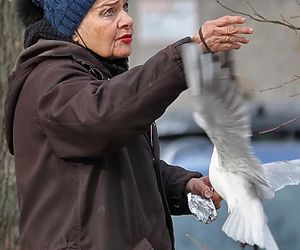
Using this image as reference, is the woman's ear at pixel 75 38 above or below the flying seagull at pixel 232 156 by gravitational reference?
above

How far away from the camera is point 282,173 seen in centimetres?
333

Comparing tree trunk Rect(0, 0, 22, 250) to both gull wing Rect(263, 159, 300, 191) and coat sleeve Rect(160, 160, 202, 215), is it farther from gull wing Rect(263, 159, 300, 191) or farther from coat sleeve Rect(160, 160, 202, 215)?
gull wing Rect(263, 159, 300, 191)

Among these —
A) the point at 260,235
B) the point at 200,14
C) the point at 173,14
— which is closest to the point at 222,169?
the point at 260,235

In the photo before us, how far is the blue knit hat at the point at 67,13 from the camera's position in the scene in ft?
10.1

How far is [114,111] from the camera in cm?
270

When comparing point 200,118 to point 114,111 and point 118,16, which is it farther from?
point 118,16

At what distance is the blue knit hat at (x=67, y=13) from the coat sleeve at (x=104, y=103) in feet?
0.81

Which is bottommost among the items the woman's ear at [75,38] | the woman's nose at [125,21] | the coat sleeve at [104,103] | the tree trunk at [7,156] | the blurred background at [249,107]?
the blurred background at [249,107]

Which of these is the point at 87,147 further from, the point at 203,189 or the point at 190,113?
the point at 190,113

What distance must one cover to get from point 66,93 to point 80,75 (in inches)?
4.0

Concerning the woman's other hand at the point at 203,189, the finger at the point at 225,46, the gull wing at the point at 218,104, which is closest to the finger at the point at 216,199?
the woman's other hand at the point at 203,189

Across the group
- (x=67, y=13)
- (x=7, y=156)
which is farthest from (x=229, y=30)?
(x=7, y=156)

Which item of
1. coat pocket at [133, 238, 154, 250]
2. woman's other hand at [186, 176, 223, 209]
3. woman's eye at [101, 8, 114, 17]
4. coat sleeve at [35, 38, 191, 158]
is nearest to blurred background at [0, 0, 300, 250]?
coat sleeve at [35, 38, 191, 158]

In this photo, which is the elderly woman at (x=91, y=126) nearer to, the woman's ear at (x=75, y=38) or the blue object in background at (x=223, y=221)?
the woman's ear at (x=75, y=38)
